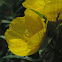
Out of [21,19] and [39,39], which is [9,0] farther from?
[39,39]

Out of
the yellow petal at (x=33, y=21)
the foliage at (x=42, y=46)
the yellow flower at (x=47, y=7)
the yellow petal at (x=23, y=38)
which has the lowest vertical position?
the foliage at (x=42, y=46)

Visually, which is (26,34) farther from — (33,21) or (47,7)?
(47,7)

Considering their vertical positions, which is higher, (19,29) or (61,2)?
(61,2)

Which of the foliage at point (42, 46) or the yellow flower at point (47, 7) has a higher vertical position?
the yellow flower at point (47, 7)

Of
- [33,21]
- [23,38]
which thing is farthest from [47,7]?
[23,38]

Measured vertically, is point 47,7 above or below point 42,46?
above

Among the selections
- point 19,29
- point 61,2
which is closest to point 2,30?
point 19,29
